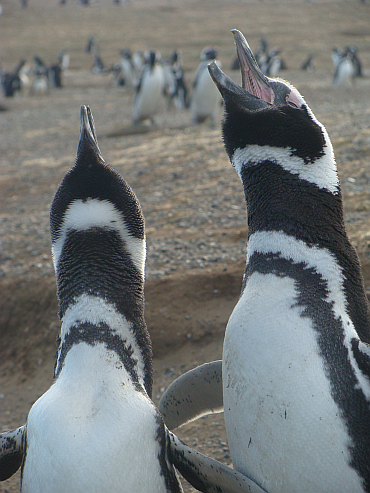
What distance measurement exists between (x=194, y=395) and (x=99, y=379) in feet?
2.31

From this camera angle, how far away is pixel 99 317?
2293 millimetres

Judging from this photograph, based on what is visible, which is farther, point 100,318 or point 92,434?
point 100,318

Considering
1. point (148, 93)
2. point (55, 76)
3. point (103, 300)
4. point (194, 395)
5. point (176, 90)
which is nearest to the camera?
point (103, 300)

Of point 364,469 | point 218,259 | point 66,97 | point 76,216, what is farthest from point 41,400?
point 66,97

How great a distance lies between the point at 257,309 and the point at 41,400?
0.89 meters

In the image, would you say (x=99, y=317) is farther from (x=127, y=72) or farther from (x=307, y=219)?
(x=127, y=72)

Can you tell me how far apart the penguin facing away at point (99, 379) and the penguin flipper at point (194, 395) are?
34cm

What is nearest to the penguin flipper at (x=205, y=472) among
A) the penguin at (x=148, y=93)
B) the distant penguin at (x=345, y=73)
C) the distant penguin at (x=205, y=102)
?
the distant penguin at (x=205, y=102)

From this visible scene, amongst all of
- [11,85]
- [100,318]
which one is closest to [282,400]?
[100,318]

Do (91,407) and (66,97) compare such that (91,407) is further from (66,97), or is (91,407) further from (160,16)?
(160,16)

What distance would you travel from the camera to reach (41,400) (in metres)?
2.16

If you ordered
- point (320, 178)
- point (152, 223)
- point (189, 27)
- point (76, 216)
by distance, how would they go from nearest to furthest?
1. point (320, 178)
2. point (76, 216)
3. point (152, 223)
4. point (189, 27)

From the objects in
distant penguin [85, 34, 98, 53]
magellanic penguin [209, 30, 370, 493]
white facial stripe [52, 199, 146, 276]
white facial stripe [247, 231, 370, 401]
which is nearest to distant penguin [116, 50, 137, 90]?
distant penguin [85, 34, 98, 53]

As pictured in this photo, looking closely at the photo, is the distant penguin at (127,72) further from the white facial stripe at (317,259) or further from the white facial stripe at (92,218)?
the white facial stripe at (317,259)
